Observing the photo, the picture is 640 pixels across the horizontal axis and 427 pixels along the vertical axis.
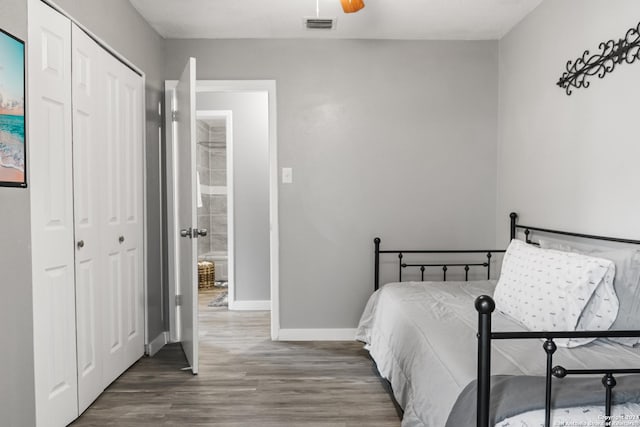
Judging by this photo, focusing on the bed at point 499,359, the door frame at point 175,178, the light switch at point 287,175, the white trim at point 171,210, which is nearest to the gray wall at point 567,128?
the bed at point 499,359

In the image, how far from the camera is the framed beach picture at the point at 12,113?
5.36 ft

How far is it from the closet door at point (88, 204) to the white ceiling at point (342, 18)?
744 millimetres

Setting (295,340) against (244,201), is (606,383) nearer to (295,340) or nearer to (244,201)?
(295,340)

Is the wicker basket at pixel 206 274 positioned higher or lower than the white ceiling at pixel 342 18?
lower

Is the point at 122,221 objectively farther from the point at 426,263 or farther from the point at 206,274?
the point at 206,274

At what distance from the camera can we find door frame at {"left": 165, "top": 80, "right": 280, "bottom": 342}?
10.9ft

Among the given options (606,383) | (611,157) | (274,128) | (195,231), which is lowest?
(606,383)

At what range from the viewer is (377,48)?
11.2 feet

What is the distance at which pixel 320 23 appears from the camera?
311 centimetres

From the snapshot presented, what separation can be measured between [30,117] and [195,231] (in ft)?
3.67

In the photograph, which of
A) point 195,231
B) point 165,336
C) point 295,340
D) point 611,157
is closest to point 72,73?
point 195,231

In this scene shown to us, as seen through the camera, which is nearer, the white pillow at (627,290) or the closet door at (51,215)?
the white pillow at (627,290)

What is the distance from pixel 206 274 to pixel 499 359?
14.9 feet

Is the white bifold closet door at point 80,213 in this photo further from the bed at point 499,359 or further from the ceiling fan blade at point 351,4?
the bed at point 499,359
